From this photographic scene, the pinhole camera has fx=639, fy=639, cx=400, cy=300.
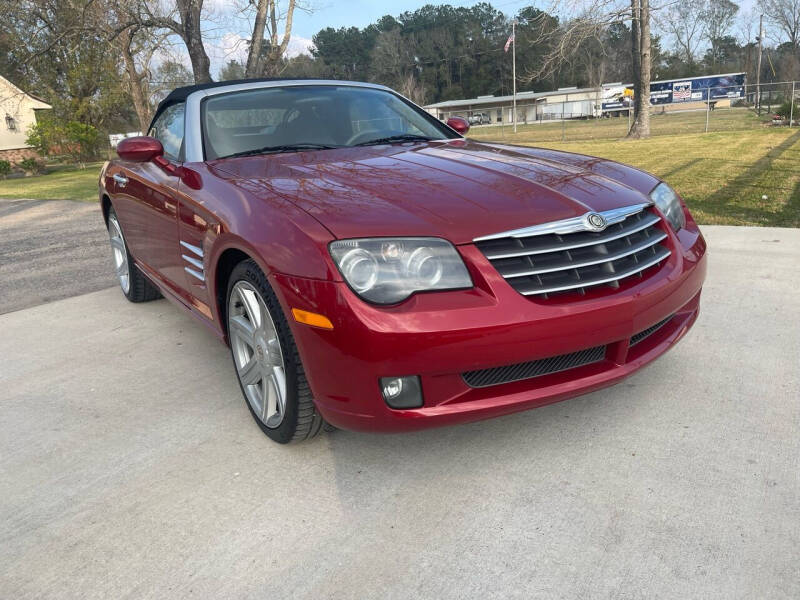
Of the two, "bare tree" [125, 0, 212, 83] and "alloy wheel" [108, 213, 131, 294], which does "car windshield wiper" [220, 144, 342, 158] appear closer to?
"alloy wheel" [108, 213, 131, 294]

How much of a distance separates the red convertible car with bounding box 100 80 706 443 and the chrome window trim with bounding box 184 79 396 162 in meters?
0.07

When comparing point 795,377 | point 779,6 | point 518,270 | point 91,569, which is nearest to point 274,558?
point 91,569

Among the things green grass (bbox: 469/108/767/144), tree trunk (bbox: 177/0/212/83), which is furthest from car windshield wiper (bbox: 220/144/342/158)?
green grass (bbox: 469/108/767/144)

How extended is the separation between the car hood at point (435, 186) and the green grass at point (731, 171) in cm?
445

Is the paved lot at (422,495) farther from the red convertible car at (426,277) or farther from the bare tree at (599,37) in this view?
the bare tree at (599,37)

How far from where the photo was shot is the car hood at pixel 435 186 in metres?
2.12

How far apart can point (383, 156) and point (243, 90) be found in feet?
3.59

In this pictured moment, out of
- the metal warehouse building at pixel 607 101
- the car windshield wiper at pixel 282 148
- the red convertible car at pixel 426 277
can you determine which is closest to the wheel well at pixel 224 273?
the red convertible car at pixel 426 277

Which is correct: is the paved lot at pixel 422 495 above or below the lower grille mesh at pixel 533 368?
below

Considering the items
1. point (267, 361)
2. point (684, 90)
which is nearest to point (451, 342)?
point (267, 361)

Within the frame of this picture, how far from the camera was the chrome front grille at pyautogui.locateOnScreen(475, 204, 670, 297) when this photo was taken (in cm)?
207

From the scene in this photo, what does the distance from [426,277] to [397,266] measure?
98 mm

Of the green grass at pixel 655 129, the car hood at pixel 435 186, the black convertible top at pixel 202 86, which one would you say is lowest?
the green grass at pixel 655 129

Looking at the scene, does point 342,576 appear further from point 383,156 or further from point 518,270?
point 383,156
